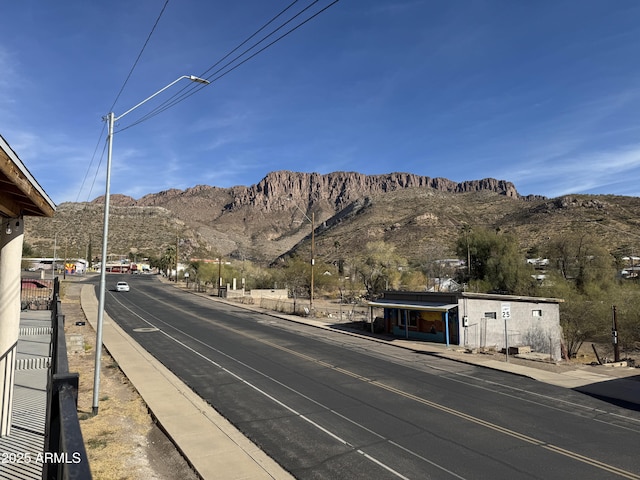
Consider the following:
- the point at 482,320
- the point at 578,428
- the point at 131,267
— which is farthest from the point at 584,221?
the point at 131,267

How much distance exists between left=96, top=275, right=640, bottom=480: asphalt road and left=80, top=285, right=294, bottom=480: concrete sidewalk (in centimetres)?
40

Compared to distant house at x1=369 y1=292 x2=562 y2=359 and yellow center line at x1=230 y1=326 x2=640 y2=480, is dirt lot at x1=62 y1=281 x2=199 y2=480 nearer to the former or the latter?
yellow center line at x1=230 y1=326 x2=640 y2=480

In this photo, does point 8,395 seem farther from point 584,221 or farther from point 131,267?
point 131,267

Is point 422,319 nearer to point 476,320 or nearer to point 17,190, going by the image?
point 476,320

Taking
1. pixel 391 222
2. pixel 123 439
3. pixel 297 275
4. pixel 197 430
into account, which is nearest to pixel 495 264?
pixel 297 275

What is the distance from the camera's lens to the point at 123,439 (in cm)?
1034

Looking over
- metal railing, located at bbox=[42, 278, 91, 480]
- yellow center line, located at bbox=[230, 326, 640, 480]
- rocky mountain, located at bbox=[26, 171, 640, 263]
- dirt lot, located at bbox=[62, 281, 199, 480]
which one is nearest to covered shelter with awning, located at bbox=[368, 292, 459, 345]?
yellow center line, located at bbox=[230, 326, 640, 480]

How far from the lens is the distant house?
1118 inches

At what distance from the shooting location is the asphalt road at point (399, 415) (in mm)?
9461

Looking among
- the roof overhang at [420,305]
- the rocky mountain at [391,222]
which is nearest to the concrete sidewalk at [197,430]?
the roof overhang at [420,305]

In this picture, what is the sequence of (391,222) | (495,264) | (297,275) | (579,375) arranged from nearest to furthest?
(579,375) < (495,264) < (297,275) < (391,222)

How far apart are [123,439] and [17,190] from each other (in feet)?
20.6

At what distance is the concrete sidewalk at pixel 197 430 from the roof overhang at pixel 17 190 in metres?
5.89

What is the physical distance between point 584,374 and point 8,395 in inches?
828
